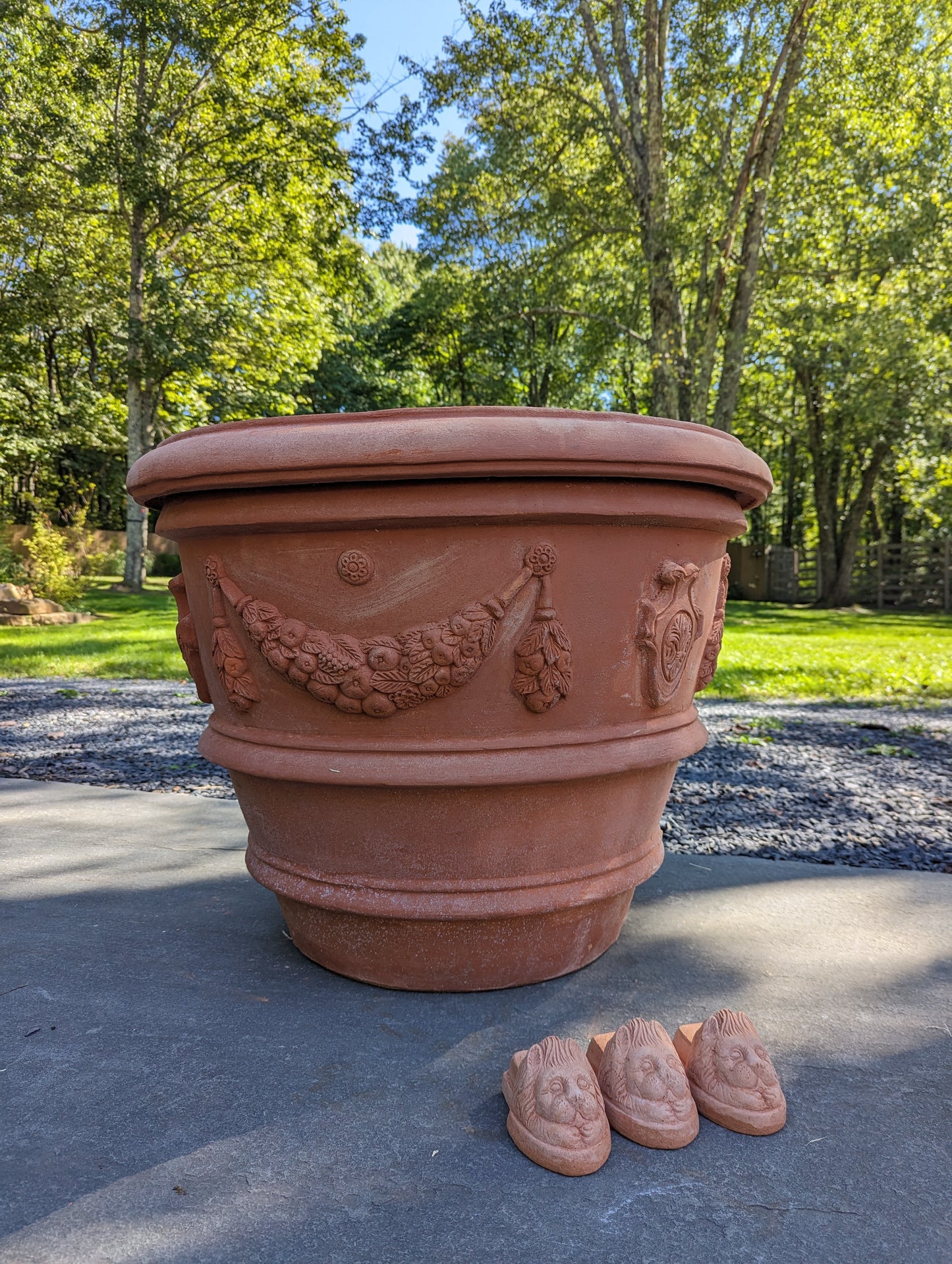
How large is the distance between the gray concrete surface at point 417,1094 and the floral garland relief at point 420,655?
2.20 ft

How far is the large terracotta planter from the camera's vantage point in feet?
5.18

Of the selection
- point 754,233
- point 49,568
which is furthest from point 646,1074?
point 49,568

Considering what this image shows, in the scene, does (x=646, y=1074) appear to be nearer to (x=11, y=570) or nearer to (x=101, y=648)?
(x=101, y=648)

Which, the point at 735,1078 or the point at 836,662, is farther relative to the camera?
the point at 836,662

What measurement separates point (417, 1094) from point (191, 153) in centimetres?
1773

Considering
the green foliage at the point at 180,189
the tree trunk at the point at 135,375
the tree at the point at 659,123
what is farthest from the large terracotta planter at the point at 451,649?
the tree trunk at the point at 135,375

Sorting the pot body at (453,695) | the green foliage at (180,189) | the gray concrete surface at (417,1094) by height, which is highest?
the green foliage at (180,189)

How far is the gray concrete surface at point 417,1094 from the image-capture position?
45.3 inches

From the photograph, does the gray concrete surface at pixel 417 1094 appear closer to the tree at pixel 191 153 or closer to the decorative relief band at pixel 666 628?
the decorative relief band at pixel 666 628

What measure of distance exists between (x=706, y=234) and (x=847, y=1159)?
10929 millimetres

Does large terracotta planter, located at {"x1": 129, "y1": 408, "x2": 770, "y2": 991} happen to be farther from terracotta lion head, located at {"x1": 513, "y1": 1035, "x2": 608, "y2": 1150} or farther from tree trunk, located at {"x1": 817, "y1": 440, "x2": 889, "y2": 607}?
tree trunk, located at {"x1": 817, "y1": 440, "x2": 889, "y2": 607}

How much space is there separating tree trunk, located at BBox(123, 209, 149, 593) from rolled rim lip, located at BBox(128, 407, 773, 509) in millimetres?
15142

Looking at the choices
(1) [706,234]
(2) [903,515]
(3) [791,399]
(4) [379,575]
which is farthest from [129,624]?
(2) [903,515]

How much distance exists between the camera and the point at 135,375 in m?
15.5
